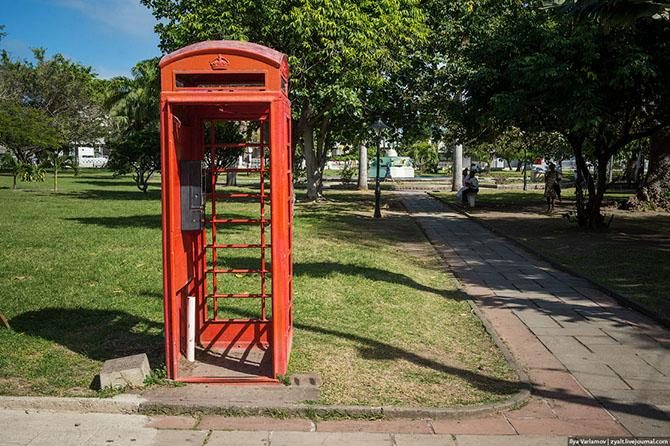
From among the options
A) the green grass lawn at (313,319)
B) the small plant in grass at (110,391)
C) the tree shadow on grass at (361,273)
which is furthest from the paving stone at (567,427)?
the tree shadow on grass at (361,273)

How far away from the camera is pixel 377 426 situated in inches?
177

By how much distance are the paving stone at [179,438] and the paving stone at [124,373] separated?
2.46ft

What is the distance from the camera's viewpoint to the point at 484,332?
22.8ft

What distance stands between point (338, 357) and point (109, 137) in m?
59.9

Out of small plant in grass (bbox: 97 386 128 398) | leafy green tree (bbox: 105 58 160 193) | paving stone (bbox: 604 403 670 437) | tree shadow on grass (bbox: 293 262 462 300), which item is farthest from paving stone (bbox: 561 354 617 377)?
leafy green tree (bbox: 105 58 160 193)

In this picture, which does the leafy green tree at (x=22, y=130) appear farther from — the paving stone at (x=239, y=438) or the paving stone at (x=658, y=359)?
the paving stone at (x=658, y=359)

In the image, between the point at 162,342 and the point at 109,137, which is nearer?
the point at 162,342

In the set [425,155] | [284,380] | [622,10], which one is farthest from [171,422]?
[425,155]

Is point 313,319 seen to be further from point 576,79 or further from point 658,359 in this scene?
point 576,79

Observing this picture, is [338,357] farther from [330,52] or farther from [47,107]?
[47,107]

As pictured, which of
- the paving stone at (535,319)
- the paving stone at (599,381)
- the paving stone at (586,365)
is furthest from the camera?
the paving stone at (535,319)

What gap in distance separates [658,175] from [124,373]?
2336 centimetres

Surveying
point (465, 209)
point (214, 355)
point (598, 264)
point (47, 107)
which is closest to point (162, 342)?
point (214, 355)

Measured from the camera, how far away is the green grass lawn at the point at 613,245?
373 inches
